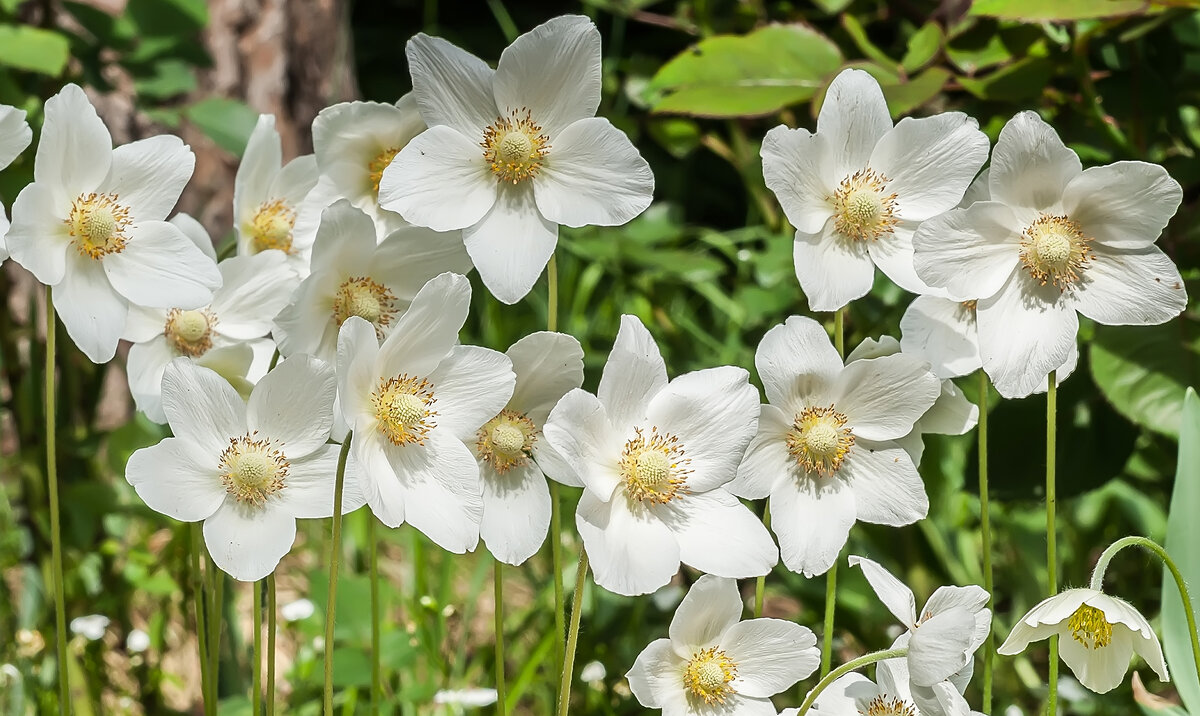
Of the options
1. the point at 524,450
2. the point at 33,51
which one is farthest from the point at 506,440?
the point at 33,51

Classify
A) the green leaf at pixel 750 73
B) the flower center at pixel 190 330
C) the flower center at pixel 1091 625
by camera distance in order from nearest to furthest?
the flower center at pixel 1091 625
the flower center at pixel 190 330
the green leaf at pixel 750 73

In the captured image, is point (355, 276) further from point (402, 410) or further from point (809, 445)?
point (809, 445)

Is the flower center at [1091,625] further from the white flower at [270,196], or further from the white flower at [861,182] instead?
the white flower at [270,196]

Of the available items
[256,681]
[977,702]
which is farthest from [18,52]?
[977,702]

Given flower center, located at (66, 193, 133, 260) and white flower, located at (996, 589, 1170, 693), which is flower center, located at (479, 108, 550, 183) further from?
white flower, located at (996, 589, 1170, 693)

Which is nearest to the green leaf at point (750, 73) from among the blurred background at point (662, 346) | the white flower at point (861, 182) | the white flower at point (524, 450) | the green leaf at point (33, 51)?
the blurred background at point (662, 346)

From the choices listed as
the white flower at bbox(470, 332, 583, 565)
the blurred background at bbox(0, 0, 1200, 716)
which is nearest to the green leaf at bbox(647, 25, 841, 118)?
the blurred background at bbox(0, 0, 1200, 716)

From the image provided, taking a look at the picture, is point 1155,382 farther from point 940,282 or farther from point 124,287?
point 124,287
